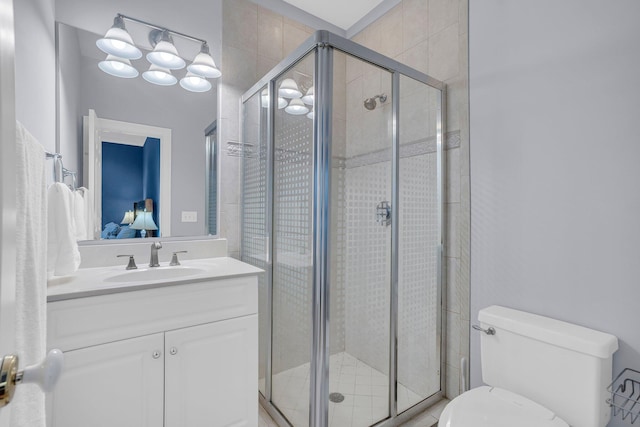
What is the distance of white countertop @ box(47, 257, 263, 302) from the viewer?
1.16 meters

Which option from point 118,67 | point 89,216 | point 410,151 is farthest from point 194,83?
point 410,151

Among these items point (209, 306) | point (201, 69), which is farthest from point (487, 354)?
point (201, 69)

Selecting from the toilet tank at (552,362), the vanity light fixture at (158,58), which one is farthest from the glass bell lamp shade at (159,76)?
the toilet tank at (552,362)

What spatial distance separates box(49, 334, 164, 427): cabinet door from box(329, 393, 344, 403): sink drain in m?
0.77

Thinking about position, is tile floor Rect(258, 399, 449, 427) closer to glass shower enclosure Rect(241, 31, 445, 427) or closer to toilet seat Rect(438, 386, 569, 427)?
glass shower enclosure Rect(241, 31, 445, 427)

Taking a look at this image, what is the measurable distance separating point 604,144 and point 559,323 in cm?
75

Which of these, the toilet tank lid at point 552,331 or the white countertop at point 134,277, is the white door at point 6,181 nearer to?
the white countertop at point 134,277

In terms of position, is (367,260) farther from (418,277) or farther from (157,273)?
(157,273)

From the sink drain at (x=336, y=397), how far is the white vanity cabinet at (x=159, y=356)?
1.24ft

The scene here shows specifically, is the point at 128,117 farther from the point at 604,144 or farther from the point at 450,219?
the point at 604,144

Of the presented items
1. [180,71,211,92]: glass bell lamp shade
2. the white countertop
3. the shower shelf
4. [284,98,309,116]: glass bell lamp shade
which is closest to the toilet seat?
the shower shelf

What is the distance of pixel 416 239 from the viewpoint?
181 cm

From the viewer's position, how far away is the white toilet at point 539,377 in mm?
1123

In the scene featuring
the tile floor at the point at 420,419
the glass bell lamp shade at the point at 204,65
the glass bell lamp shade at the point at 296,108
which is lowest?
the tile floor at the point at 420,419
